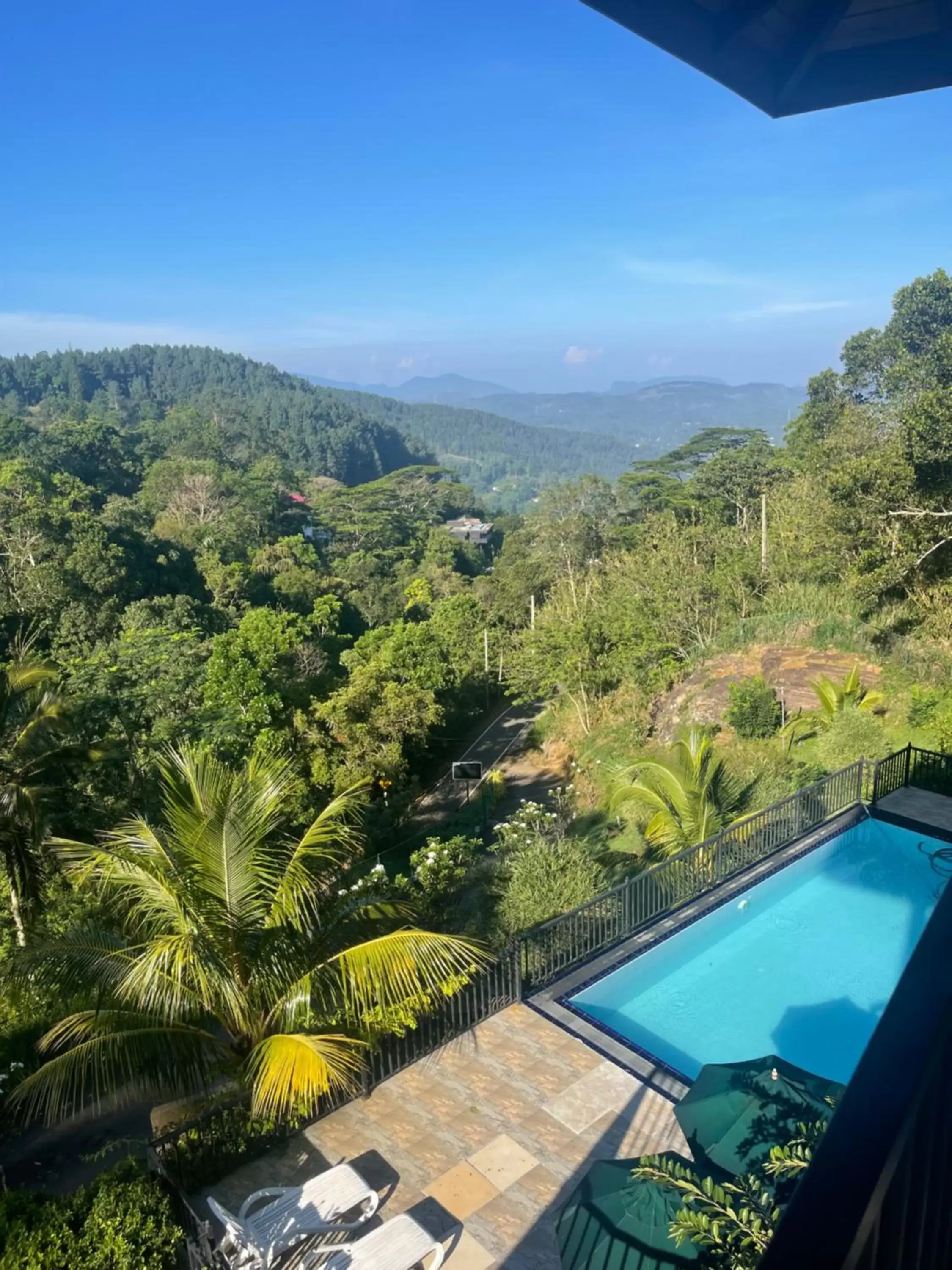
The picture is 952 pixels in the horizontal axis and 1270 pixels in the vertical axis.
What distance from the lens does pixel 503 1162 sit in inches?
207

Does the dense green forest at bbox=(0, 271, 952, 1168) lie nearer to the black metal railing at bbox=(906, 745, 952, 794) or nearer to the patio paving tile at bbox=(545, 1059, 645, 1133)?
the patio paving tile at bbox=(545, 1059, 645, 1133)

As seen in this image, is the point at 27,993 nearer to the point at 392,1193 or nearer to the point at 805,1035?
the point at 392,1193

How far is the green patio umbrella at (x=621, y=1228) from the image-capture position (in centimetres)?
362

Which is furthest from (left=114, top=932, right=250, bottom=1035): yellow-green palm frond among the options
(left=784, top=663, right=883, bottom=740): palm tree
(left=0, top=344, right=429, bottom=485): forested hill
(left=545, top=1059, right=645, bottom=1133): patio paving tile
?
(left=0, top=344, right=429, bottom=485): forested hill

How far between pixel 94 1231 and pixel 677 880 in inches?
220

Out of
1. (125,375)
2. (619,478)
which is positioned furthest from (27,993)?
(125,375)

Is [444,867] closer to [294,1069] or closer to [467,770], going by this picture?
[294,1069]

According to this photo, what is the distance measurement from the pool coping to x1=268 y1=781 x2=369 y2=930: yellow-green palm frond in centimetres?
204

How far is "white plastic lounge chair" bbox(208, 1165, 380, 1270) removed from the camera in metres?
4.36

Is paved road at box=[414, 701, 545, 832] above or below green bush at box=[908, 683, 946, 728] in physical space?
below

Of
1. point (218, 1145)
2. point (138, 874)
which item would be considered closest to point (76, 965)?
point (138, 874)

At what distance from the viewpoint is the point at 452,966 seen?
5.88 meters

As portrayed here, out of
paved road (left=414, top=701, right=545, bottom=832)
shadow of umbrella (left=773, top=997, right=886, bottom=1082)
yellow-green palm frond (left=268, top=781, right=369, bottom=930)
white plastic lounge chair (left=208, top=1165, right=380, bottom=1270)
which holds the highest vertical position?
yellow-green palm frond (left=268, top=781, right=369, bottom=930)

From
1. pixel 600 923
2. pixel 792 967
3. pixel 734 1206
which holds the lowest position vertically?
pixel 792 967
